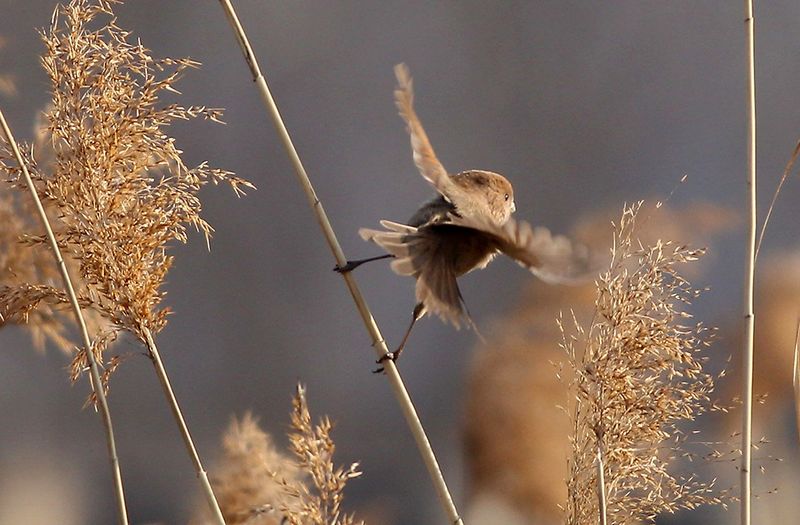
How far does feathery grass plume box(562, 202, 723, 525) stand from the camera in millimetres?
802

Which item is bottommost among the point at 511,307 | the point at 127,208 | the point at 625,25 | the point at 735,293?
the point at 127,208

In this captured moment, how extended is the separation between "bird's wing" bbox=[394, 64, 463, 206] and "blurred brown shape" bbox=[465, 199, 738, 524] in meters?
0.92

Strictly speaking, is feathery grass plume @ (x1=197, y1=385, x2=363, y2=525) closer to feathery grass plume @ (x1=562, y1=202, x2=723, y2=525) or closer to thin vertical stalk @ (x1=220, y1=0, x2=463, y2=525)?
thin vertical stalk @ (x1=220, y1=0, x2=463, y2=525)

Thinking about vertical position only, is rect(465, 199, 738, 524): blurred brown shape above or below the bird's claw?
above

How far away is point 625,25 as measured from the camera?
5.94ft

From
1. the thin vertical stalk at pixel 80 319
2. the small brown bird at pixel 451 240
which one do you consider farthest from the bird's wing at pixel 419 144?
the thin vertical stalk at pixel 80 319

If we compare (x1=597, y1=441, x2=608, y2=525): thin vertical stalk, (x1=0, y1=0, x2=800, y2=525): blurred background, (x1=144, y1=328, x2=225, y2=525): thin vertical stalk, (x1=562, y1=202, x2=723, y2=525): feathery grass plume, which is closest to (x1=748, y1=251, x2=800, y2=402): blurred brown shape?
(x1=0, y1=0, x2=800, y2=525): blurred background

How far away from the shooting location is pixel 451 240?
75cm

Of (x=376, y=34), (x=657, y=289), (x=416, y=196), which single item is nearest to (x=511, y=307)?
(x=416, y=196)

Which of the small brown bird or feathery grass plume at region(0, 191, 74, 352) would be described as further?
feathery grass plume at region(0, 191, 74, 352)

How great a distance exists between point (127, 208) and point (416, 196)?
935 millimetres

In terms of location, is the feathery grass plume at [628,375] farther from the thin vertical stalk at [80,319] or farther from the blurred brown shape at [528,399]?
the blurred brown shape at [528,399]

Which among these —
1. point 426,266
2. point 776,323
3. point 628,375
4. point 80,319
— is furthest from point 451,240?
point 776,323

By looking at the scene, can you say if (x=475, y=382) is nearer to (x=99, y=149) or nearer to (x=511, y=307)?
(x=511, y=307)
